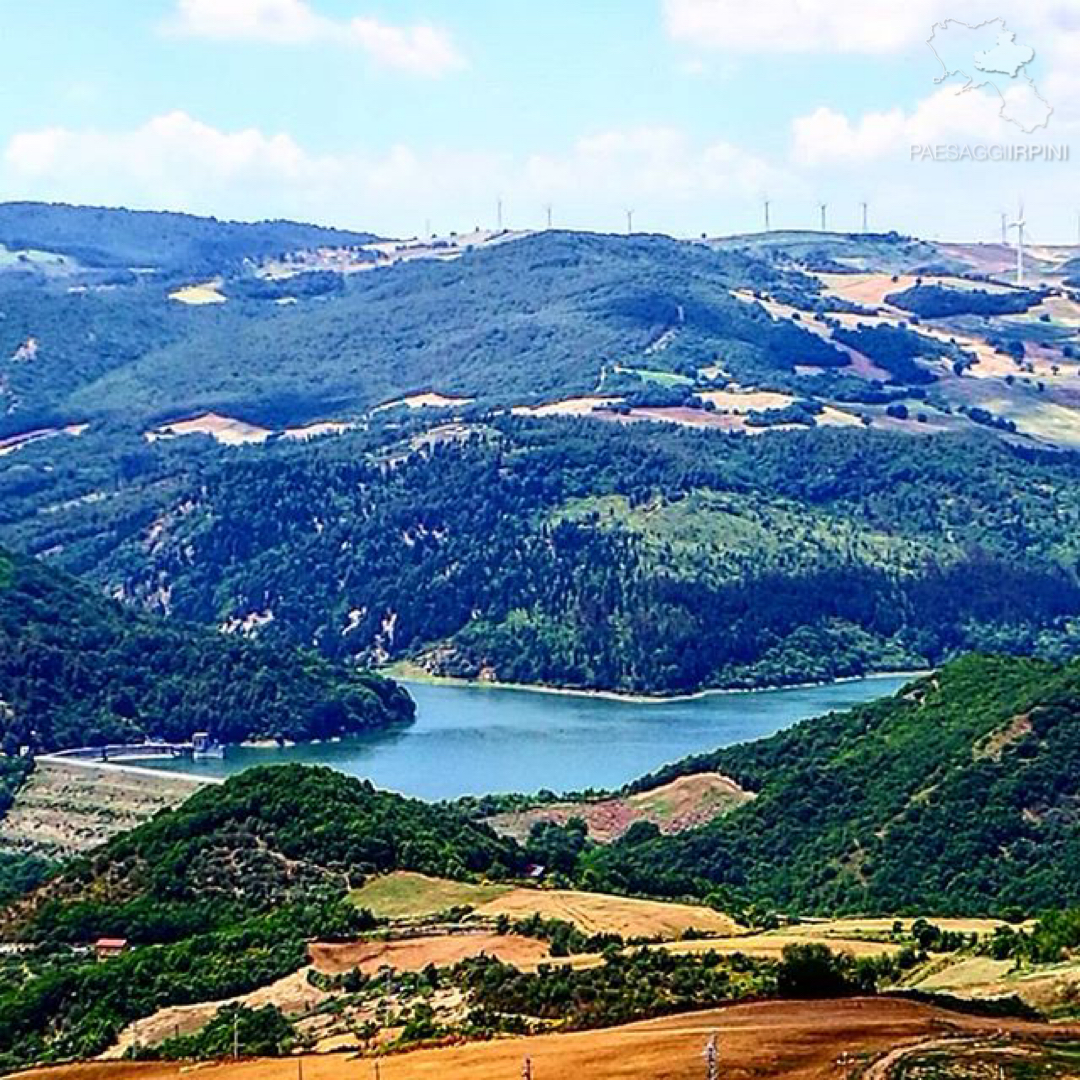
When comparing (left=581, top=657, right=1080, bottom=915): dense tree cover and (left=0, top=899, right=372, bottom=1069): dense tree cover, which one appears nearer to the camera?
(left=0, top=899, right=372, bottom=1069): dense tree cover

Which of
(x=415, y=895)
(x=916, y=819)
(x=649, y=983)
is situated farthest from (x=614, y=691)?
(x=649, y=983)

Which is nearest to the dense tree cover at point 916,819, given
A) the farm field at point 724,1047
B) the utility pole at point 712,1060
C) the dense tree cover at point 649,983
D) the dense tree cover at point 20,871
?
the dense tree cover at point 20,871

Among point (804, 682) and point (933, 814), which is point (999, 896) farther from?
point (804, 682)

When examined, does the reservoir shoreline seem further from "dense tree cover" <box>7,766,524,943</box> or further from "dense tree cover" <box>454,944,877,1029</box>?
"dense tree cover" <box>454,944,877,1029</box>

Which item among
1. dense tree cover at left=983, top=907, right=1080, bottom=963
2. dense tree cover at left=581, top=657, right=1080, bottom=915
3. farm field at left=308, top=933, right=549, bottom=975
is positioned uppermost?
dense tree cover at left=983, top=907, right=1080, bottom=963

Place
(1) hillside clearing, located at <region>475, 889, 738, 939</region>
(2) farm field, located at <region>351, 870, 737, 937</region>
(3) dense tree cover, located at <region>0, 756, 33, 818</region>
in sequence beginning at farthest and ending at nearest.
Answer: (3) dense tree cover, located at <region>0, 756, 33, 818</region> < (2) farm field, located at <region>351, 870, 737, 937</region> < (1) hillside clearing, located at <region>475, 889, 738, 939</region>

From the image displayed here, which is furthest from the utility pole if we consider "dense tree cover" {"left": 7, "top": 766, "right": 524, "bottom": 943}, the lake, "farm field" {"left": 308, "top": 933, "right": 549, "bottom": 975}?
the lake

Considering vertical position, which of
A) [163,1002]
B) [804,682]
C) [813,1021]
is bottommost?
[804,682]

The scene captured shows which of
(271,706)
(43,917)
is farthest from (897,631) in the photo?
(43,917)
